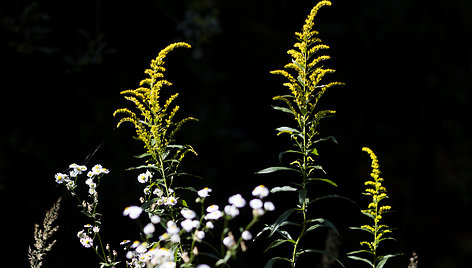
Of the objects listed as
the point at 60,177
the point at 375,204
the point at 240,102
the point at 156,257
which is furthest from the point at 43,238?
the point at 240,102

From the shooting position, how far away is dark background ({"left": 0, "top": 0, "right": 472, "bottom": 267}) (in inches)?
135

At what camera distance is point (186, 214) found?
1.39 meters

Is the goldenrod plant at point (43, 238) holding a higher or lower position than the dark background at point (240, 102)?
lower

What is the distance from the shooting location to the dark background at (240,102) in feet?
11.2

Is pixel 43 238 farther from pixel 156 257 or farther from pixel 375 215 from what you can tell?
pixel 375 215

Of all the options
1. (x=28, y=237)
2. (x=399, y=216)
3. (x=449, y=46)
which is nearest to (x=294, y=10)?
(x=449, y=46)

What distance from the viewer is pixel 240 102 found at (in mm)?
4719

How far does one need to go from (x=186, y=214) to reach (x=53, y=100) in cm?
257

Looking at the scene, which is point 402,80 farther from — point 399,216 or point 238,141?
point 238,141

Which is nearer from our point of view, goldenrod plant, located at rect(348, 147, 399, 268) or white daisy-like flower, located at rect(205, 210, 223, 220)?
white daisy-like flower, located at rect(205, 210, 223, 220)

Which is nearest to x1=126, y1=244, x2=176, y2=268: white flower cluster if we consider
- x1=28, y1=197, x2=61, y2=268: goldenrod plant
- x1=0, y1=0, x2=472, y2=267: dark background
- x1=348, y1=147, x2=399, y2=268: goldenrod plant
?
x1=28, y1=197, x2=61, y2=268: goldenrod plant

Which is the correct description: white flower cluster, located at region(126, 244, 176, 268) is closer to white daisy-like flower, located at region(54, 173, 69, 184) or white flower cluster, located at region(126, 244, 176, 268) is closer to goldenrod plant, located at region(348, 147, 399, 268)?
white daisy-like flower, located at region(54, 173, 69, 184)

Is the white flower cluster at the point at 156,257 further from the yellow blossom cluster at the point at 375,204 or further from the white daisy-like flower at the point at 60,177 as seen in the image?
the yellow blossom cluster at the point at 375,204

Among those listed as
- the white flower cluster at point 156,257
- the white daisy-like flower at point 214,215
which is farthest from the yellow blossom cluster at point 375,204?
the white flower cluster at point 156,257
